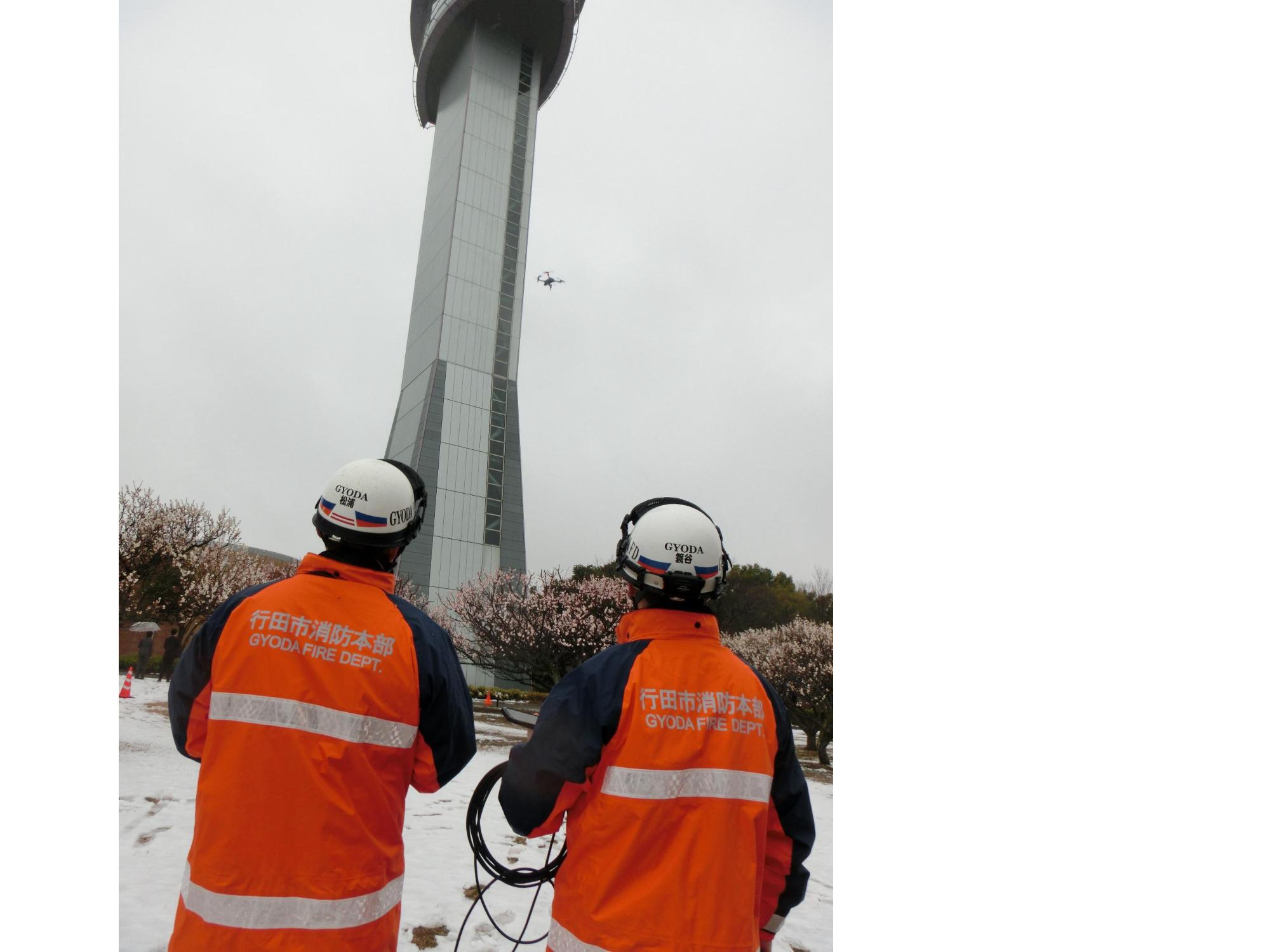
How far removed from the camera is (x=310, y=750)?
171 cm

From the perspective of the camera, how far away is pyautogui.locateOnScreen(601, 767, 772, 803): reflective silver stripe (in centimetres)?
166

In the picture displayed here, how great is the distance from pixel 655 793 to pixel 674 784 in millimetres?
49

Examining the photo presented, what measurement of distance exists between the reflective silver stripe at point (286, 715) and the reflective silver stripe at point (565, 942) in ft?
2.18

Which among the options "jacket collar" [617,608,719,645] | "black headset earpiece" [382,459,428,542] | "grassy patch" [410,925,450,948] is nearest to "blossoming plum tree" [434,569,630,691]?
"grassy patch" [410,925,450,948]

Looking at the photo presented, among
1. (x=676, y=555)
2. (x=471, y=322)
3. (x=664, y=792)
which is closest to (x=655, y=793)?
(x=664, y=792)

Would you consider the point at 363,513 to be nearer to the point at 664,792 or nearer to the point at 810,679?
the point at 664,792

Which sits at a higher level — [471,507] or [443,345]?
[443,345]

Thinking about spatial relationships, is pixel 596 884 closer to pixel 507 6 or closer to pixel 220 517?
pixel 220 517

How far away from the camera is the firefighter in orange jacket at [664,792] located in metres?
1.64

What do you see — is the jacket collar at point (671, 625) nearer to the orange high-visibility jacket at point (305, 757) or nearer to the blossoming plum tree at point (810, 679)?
the orange high-visibility jacket at point (305, 757)

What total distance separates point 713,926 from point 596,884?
0.92ft

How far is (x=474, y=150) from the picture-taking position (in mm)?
25719

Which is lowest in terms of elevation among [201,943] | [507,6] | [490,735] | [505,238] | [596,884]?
[490,735]

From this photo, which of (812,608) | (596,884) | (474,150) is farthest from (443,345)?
(596,884)
